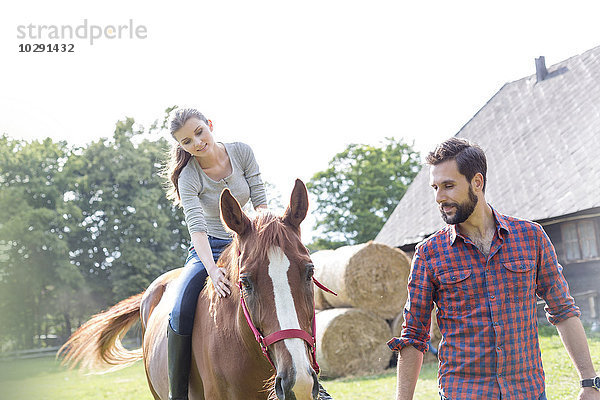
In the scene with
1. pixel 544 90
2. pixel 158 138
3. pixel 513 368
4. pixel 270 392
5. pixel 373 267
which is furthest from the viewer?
pixel 158 138

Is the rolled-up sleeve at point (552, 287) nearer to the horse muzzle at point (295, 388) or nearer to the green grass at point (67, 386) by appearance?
the horse muzzle at point (295, 388)

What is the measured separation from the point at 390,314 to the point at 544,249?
27.0 ft

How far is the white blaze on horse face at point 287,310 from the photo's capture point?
233cm

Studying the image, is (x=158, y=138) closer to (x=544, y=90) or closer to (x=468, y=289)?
(x=544, y=90)

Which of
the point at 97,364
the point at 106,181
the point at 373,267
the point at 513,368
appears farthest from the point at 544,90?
the point at 106,181

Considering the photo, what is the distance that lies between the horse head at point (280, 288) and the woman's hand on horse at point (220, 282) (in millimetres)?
116

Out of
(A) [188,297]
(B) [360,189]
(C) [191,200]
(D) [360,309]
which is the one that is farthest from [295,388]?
(B) [360,189]

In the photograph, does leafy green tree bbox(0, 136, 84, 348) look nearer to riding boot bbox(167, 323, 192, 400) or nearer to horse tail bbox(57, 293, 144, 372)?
horse tail bbox(57, 293, 144, 372)

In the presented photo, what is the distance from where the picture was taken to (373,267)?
10.4 meters

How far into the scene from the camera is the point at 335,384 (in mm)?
9344

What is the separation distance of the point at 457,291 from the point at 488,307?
0.13 m

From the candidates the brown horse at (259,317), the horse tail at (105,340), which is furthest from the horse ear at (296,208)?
the horse tail at (105,340)

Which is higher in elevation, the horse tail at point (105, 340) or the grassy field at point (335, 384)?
the horse tail at point (105, 340)

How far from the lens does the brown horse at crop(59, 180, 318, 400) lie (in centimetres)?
241
